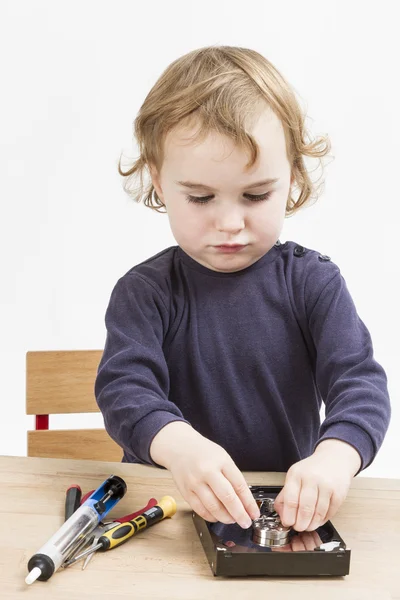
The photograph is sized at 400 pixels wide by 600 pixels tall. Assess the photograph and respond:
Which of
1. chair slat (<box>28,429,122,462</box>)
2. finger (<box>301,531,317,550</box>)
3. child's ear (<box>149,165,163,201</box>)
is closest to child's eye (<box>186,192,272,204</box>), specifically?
child's ear (<box>149,165,163,201</box>)

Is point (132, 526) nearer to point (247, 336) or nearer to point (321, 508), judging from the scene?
point (321, 508)

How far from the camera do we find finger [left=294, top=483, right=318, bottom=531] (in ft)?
3.19

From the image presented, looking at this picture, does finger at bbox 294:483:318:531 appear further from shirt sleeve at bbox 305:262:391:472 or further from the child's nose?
the child's nose

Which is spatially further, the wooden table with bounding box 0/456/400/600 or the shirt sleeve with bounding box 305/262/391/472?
the shirt sleeve with bounding box 305/262/391/472

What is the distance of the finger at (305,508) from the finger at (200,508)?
9cm

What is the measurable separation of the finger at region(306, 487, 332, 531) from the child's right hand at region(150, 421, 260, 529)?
2.3 inches

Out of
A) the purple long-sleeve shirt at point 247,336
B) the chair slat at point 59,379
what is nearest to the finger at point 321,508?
the purple long-sleeve shirt at point 247,336

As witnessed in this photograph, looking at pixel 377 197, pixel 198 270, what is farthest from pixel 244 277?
pixel 377 197

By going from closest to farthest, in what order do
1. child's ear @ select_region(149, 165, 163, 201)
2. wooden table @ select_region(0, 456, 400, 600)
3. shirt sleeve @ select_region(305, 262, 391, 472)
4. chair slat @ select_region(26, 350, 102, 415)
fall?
wooden table @ select_region(0, 456, 400, 600) → shirt sleeve @ select_region(305, 262, 391, 472) → child's ear @ select_region(149, 165, 163, 201) → chair slat @ select_region(26, 350, 102, 415)

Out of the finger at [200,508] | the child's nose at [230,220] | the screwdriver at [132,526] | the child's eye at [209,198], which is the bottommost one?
the screwdriver at [132,526]

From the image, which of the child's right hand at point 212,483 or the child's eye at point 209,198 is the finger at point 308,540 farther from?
the child's eye at point 209,198

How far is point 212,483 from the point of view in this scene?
3.19 feet

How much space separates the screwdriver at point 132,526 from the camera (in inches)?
38.1

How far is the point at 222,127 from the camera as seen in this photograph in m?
1.12
